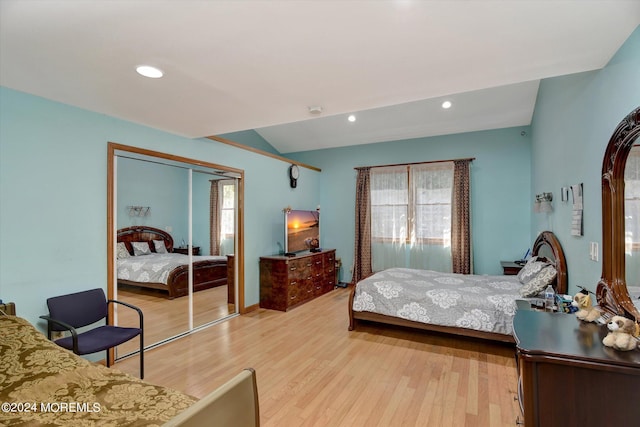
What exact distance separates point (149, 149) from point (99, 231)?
39.0 inches

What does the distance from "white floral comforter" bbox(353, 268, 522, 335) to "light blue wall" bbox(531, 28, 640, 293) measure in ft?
2.41

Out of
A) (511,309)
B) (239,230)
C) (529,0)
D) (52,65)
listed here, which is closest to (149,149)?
(52,65)

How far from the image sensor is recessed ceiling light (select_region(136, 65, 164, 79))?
1966 mm

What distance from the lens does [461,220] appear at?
203 inches

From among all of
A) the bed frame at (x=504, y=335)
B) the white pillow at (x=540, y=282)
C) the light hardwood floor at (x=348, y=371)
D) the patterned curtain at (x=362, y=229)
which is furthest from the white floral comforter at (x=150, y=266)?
the white pillow at (x=540, y=282)

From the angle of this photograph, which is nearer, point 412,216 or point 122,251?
point 122,251

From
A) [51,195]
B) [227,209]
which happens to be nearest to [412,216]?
[227,209]

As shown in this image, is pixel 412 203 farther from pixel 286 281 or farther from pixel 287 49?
pixel 287 49

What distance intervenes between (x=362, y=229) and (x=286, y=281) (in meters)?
2.06

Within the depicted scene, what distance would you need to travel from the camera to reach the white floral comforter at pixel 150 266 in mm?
3178

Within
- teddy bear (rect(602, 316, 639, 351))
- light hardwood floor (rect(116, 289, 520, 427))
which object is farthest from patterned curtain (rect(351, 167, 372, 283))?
teddy bear (rect(602, 316, 639, 351))

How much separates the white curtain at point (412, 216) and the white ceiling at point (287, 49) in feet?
10.5

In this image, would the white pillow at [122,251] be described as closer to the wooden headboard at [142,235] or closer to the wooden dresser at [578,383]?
the wooden headboard at [142,235]

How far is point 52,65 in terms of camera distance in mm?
1948
